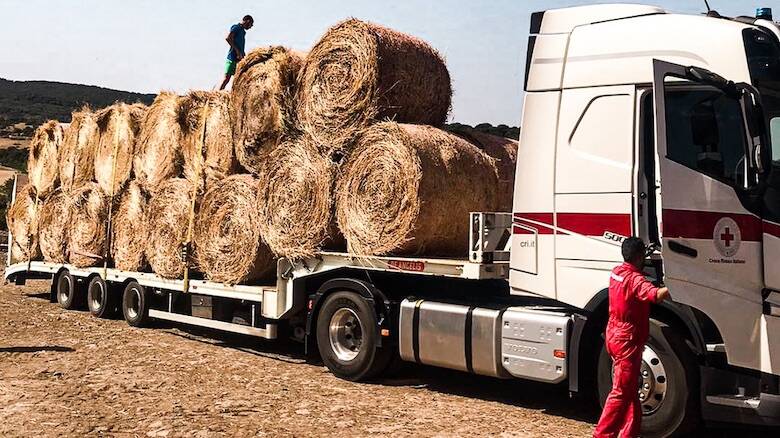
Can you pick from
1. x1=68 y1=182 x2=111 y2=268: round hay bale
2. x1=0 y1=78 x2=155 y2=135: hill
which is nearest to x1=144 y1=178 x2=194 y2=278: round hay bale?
x1=68 y1=182 x2=111 y2=268: round hay bale

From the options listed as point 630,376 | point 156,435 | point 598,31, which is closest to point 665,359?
point 630,376

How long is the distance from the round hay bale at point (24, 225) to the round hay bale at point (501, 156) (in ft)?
30.2

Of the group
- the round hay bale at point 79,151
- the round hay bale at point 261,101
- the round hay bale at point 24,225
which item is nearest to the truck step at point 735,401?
the round hay bale at point 261,101

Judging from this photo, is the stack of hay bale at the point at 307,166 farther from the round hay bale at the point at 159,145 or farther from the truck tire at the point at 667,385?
the truck tire at the point at 667,385

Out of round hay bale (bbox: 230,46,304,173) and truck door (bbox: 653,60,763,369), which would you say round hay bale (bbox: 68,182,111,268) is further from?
truck door (bbox: 653,60,763,369)

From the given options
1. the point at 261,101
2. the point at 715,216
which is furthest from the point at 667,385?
the point at 261,101

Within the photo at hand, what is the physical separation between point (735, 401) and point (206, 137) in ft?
24.2

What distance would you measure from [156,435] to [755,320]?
178 inches

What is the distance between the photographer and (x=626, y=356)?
5.54 metres

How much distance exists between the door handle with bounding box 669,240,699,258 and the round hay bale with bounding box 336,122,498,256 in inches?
103

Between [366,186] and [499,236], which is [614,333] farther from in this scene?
[366,186]

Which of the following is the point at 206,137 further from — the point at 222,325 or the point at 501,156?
the point at 501,156

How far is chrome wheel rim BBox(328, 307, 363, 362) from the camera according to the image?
28.1 ft

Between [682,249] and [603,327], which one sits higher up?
[682,249]
